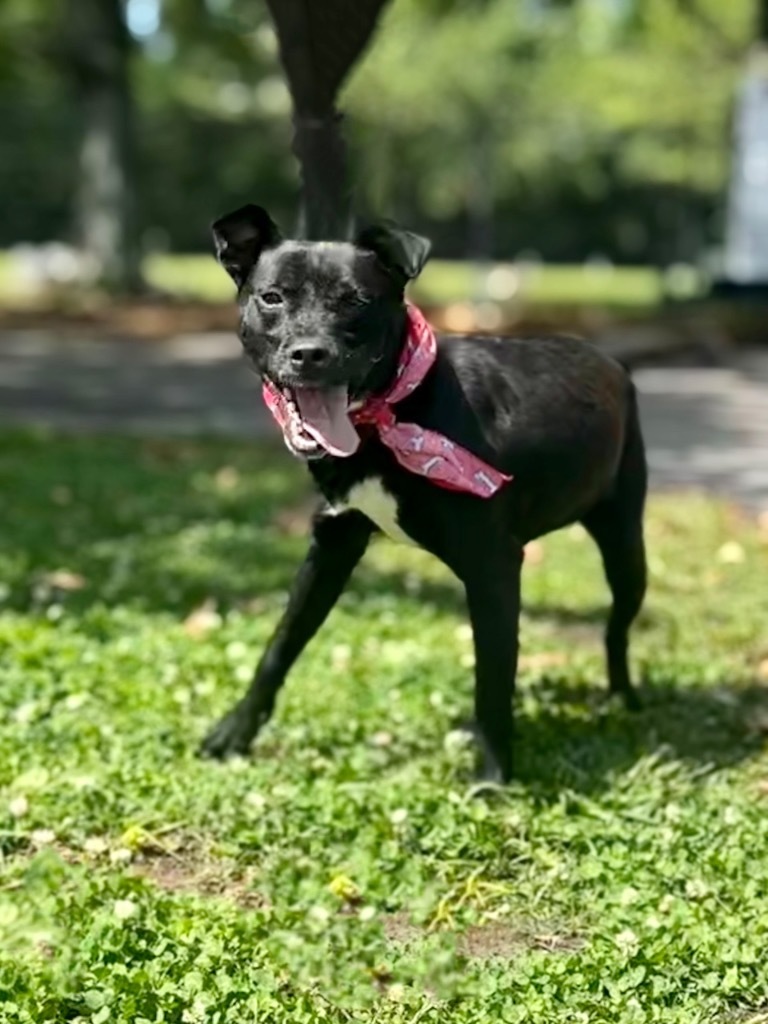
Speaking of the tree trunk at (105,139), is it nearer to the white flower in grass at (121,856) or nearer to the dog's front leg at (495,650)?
the dog's front leg at (495,650)

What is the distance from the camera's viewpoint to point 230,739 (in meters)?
4.91

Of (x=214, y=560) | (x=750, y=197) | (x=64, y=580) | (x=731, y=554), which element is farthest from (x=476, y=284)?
(x=64, y=580)

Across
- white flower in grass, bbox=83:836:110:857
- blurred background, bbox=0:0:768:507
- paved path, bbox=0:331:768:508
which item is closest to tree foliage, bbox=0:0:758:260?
blurred background, bbox=0:0:768:507

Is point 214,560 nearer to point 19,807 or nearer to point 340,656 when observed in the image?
point 340,656

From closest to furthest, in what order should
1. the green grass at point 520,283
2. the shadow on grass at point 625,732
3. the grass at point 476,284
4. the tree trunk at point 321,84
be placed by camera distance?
the shadow on grass at point 625,732
the tree trunk at point 321,84
the grass at point 476,284
the green grass at point 520,283

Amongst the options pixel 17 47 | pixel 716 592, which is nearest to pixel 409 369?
pixel 716 592

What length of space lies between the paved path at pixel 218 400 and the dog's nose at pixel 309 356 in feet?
20.2

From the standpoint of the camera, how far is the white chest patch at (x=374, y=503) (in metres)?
4.35

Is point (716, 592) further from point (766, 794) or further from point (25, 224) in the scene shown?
point (25, 224)

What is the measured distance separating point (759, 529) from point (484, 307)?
1462 centimetres

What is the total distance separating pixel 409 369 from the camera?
419 centimetres

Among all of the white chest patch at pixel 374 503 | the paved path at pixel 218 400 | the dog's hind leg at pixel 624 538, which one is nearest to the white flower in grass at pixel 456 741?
the dog's hind leg at pixel 624 538

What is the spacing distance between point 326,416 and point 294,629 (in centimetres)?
111

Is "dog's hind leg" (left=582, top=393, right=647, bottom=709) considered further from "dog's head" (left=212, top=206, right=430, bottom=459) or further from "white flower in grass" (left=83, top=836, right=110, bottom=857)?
"white flower in grass" (left=83, top=836, right=110, bottom=857)
